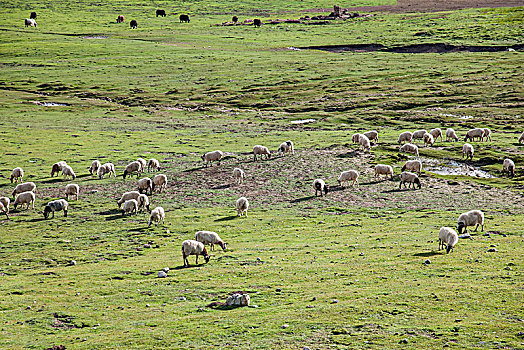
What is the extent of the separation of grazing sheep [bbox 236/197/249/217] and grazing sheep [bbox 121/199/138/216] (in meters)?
5.89

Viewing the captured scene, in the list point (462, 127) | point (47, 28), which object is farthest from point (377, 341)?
point (47, 28)

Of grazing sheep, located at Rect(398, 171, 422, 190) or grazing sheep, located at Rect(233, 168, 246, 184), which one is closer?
grazing sheep, located at Rect(398, 171, 422, 190)

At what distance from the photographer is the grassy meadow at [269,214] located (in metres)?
14.4

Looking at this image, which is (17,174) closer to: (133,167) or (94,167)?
(94,167)

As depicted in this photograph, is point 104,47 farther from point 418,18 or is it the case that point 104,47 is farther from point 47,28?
point 418,18

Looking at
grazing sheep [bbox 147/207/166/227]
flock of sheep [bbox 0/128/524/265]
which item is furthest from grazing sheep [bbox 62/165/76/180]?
grazing sheep [bbox 147/207/166/227]

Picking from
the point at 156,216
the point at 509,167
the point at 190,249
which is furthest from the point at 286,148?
the point at 190,249

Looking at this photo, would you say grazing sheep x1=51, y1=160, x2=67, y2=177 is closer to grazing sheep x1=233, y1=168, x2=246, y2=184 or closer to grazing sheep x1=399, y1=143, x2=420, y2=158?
grazing sheep x1=233, y1=168, x2=246, y2=184

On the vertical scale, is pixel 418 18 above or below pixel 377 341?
above

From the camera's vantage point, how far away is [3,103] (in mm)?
76000

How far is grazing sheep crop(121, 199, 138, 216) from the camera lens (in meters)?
29.2

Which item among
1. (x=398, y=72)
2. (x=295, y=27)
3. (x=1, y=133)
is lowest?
(x=1, y=133)

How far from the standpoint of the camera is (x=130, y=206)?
96.4 feet

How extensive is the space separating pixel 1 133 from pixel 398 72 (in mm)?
63251
